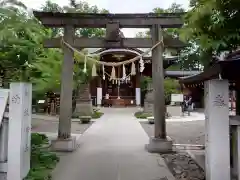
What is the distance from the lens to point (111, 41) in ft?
29.3

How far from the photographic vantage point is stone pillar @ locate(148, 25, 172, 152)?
29.0 feet

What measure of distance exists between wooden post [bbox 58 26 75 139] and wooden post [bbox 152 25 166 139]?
2557 mm

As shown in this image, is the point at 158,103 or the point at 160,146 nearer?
the point at 160,146

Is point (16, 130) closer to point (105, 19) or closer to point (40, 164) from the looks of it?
point (40, 164)

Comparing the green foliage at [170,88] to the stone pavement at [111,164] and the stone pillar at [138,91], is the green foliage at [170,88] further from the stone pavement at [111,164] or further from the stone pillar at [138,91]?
the stone pavement at [111,164]

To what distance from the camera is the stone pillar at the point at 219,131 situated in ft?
16.3

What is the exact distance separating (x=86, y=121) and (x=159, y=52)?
10.2 metres

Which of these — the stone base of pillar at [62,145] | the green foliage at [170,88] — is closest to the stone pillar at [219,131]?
the stone base of pillar at [62,145]

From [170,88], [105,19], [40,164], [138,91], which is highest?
[105,19]

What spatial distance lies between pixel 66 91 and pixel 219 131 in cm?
526

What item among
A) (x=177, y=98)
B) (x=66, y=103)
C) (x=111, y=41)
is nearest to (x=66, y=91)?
(x=66, y=103)

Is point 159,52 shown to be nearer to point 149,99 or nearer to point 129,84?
point 149,99

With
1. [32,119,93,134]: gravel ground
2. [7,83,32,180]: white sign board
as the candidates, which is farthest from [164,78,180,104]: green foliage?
[7,83,32,180]: white sign board

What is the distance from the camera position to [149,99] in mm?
23609
